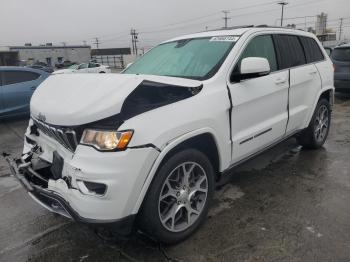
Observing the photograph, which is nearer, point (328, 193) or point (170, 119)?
point (170, 119)

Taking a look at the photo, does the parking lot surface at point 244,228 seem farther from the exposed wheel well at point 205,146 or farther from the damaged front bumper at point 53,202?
the exposed wheel well at point 205,146

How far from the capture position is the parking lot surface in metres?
2.79

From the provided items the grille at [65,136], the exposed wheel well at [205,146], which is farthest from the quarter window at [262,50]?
the grille at [65,136]

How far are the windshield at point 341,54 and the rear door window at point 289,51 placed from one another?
243 inches

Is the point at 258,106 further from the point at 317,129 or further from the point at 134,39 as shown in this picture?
the point at 134,39

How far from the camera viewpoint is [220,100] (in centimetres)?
307

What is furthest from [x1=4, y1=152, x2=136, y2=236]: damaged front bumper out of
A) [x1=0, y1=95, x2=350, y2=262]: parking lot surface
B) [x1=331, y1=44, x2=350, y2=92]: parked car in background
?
[x1=331, y1=44, x2=350, y2=92]: parked car in background

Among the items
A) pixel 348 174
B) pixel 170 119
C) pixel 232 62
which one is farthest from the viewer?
pixel 348 174

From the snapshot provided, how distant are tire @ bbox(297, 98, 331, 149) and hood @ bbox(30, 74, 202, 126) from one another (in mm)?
2610

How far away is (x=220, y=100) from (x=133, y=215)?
1298 millimetres

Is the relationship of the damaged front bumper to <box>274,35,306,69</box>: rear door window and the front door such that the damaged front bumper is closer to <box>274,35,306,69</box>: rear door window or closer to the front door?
the front door

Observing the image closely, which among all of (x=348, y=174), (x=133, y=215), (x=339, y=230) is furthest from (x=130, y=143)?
(x=348, y=174)

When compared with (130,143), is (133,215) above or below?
below

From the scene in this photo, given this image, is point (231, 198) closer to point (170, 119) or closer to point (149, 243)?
point (149, 243)
